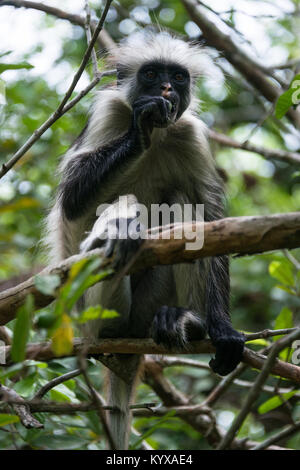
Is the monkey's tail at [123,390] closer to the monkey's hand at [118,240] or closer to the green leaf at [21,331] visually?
the monkey's hand at [118,240]

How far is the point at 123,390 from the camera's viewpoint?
4836 millimetres

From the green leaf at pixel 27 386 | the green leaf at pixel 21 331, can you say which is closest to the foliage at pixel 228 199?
the green leaf at pixel 27 386

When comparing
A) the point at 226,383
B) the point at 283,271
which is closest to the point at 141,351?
the point at 226,383

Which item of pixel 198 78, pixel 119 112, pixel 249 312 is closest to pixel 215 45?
pixel 198 78

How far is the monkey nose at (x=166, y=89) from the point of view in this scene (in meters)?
4.80

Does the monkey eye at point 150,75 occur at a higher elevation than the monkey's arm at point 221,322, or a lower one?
higher

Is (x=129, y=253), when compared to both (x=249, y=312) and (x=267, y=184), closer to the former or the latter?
(x=249, y=312)

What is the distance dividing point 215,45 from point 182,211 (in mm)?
3101

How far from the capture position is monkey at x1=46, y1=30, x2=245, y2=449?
4492 mm

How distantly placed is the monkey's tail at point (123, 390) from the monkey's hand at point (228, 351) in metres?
0.76

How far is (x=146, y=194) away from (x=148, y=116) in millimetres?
900

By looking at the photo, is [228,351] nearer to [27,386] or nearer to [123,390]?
[123,390]

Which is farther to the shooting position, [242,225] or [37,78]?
[37,78]

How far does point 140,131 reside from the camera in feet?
14.8
